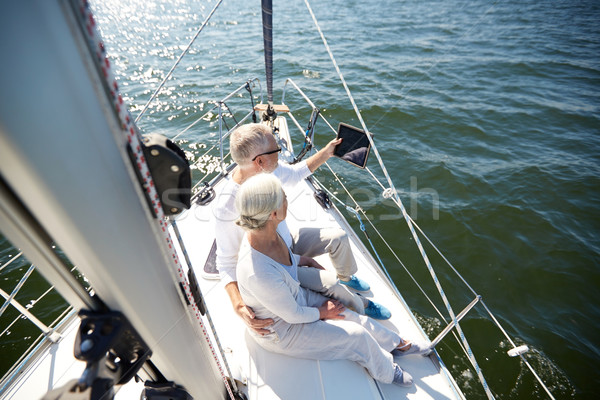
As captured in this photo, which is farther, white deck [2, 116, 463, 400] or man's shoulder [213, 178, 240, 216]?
man's shoulder [213, 178, 240, 216]

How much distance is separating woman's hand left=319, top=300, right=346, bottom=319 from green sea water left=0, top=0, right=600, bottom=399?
6.10 feet

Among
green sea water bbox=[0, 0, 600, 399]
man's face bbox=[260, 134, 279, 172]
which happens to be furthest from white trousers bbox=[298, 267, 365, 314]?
green sea water bbox=[0, 0, 600, 399]

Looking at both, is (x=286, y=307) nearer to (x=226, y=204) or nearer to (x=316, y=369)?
(x=316, y=369)

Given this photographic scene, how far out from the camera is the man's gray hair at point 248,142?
1.75 m

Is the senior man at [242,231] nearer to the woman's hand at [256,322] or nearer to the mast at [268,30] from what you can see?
the woman's hand at [256,322]

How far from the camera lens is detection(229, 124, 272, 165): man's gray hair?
175 cm

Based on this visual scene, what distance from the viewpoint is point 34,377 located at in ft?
4.83

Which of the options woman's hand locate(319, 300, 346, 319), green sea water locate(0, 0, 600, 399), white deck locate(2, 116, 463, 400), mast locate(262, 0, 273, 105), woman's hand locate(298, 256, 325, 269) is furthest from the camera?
green sea water locate(0, 0, 600, 399)

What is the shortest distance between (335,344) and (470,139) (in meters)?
5.82

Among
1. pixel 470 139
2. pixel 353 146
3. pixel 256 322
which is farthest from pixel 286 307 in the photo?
pixel 470 139

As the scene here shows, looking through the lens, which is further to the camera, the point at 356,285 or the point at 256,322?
the point at 356,285

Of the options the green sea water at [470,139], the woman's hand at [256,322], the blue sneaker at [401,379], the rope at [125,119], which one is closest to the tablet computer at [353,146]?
the woman's hand at [256,322]

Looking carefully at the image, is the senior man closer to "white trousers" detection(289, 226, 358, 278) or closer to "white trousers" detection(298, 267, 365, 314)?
"white trousers" detection(298, 267, 365, 314)

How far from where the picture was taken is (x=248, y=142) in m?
1.75
